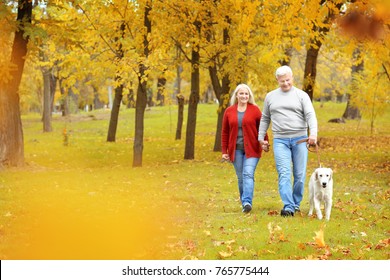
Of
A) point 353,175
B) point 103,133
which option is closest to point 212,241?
point 353,175

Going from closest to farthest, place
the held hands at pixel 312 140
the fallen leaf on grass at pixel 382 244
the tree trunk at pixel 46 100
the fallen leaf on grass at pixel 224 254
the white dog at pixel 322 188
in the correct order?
1. the fallen leaf on grass at pixel 224 254
2. the fallen leaf on grass at pixel 382 244
3. the held hands at pixel 312 140
4. the white dog at pixel 322 188
5. the tree trunk at pixel 46 100

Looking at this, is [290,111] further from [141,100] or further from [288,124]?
[141,100]

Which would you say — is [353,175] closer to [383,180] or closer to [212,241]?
[383,180]

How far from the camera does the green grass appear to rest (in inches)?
290

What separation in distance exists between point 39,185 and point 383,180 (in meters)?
7.91

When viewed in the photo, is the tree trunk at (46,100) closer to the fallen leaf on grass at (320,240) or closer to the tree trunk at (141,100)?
the tree trunk at (141,100)

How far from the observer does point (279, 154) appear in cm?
900

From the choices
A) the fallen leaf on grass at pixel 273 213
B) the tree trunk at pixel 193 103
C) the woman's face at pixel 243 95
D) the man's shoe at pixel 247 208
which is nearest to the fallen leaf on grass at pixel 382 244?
the fallen leaf on grass at pixel 273 213

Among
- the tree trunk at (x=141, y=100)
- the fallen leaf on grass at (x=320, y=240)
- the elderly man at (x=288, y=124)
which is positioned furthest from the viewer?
the tree trunk at (x=141, y=100)

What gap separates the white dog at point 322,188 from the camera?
8.55 meters

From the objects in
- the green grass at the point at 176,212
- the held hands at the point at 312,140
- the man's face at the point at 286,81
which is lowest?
the green grass at the point at 176,212

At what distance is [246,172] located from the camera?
31.3 ft

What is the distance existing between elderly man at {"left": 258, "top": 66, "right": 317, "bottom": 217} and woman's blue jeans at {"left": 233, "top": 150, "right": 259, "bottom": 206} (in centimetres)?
55

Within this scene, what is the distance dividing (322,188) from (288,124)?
100 centimetres
